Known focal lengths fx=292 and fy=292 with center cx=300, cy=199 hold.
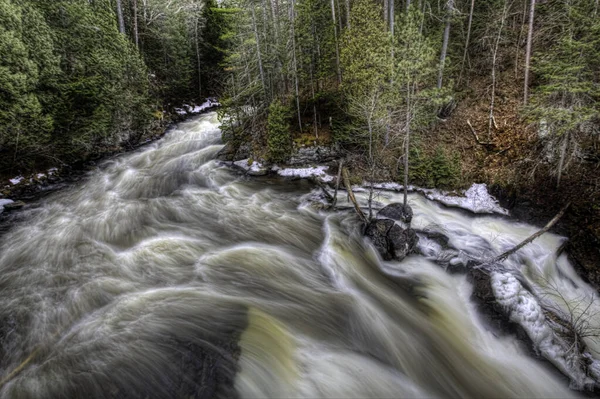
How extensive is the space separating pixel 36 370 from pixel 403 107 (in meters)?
11.8

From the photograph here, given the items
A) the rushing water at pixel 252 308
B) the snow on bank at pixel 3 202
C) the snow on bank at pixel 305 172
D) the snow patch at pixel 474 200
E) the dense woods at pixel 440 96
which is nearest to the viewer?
the rushing water at pixel 252 308

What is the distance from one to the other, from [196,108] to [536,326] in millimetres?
30674

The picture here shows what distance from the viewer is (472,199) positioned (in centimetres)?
1276

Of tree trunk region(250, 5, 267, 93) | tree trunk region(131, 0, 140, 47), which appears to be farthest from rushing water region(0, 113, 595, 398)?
tree trunk region(131, 0, 140, 47)

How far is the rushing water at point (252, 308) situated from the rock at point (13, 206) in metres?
0.98

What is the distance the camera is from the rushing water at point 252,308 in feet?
17.6

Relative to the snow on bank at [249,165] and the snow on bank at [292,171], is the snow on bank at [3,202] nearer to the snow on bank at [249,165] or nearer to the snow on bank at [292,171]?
the snow on bank at [249,165]

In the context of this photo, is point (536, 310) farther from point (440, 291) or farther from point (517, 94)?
point (517, 94)

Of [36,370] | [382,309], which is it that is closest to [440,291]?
[382,309]

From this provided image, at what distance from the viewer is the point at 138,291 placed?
7.42m

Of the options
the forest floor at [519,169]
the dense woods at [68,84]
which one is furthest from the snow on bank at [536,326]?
the dense woods at [68,84]

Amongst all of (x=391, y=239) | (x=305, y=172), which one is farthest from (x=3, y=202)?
(x=391, y=239)

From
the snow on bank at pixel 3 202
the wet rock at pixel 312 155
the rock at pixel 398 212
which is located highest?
the wet rock at pixel 312 155

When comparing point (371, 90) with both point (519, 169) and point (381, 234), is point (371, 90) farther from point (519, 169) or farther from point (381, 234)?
point (519, 169)
